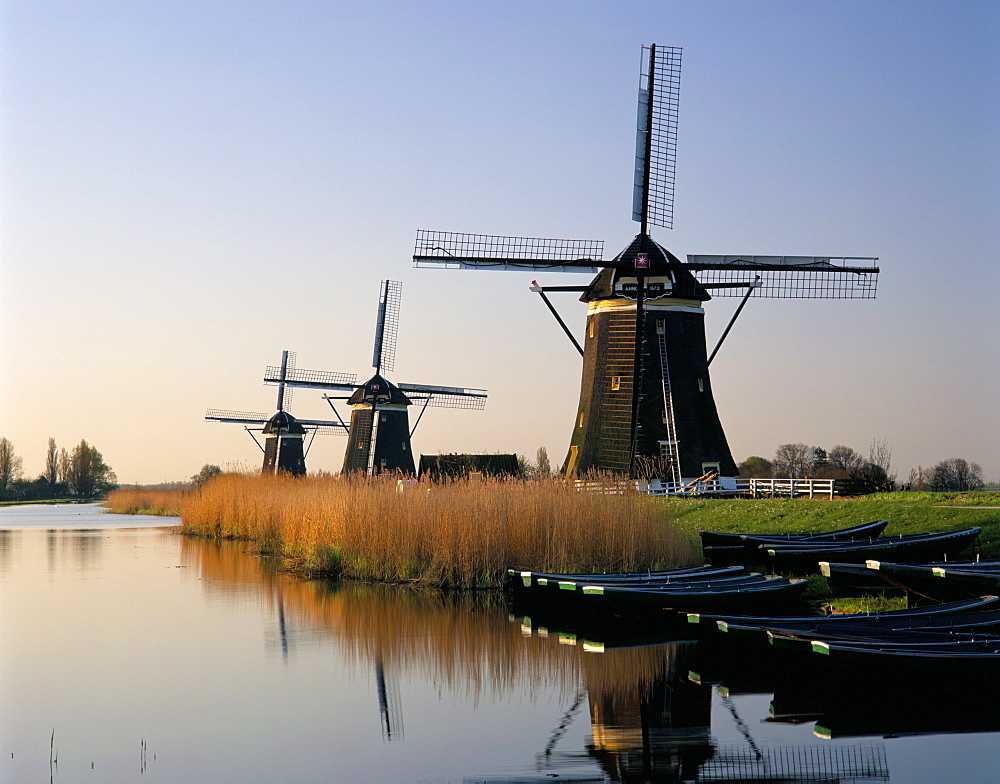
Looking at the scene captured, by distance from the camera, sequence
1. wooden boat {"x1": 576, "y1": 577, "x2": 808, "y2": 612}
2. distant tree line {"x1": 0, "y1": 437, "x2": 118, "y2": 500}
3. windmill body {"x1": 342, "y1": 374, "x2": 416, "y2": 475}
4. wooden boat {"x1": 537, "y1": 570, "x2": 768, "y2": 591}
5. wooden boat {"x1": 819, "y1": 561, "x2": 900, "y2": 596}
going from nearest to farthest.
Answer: wooden boat {"x1": 576, "y1": 577, "x2": 808, "y2": 612}, wooden boat {"x1": 819, "y1": 561, "x2": 900, "y2": 596}, wooden boat {"x1": 537, "y1": 570, "x2": 768, "y2": 591}, windmill body {"x1": 342, "y1": 374, "x2": 416, "y2": 475}, distant tree line {"x1": 0, "y1": 437, "x2": 118, "y2": 500}

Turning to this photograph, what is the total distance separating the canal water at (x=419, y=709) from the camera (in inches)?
277

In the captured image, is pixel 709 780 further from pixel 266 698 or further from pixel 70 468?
pixel 70 468

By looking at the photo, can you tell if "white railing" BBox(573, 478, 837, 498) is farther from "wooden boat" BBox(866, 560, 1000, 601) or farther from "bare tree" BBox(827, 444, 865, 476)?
"bare tree" BBox(827, 444, 865, 476)

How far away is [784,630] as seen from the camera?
830cm

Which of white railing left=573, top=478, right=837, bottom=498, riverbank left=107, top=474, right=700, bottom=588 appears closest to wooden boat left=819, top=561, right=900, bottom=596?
riverbank left=107, top=474, right=700, bottom=588

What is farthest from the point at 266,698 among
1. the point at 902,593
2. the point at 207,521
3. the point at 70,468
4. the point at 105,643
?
the point at 70,468

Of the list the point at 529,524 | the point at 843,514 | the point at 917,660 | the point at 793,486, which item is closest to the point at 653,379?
the point at 793,486

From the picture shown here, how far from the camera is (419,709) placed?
8.85 metres

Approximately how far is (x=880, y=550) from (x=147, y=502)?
47581 mm

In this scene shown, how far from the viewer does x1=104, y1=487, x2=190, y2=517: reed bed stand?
170ft

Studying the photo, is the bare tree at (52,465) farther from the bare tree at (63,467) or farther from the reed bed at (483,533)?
the reed bed at (483,533)

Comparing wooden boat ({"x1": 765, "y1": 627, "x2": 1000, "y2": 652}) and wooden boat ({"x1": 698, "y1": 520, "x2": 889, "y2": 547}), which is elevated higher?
wooden boat ({"x1": 698, "y1": 520, "x2": 889, "y2": 547})

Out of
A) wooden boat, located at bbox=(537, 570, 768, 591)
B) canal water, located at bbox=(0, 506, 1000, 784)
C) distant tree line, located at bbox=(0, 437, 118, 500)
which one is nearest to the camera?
canal water, located at bbox=(0, 506, 1000, 784)

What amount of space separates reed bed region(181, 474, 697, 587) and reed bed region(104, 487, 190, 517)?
34957 millimetres
